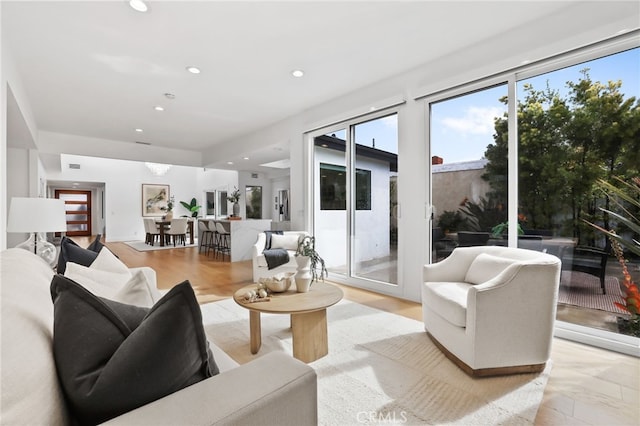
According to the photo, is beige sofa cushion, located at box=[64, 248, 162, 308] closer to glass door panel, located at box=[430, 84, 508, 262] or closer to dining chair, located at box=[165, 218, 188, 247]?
glass door panel, located at box=[430, 84, 508, 262]

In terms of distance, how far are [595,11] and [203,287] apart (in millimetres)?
4972

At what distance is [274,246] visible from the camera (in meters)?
4.61

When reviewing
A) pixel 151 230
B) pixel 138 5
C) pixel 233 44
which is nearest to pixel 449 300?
pixel 233 44

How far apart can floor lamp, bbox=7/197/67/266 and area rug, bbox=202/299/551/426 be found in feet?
5.30

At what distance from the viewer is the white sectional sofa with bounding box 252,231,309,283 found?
416cm

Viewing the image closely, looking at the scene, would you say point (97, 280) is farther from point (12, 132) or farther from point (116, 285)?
point (12, 132)

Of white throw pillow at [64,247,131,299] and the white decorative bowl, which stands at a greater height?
white throw pillow at [64,247,131,299]

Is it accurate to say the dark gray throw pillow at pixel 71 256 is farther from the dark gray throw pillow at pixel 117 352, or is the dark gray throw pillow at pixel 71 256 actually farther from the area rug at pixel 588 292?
the area rug at pixel 588 292

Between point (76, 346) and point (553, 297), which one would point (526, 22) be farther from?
point (76, 346)

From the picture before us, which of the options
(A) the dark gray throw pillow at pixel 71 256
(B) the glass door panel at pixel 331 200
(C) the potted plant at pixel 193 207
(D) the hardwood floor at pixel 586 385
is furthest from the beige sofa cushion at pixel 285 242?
(C) the potted plant at pixel 193 207

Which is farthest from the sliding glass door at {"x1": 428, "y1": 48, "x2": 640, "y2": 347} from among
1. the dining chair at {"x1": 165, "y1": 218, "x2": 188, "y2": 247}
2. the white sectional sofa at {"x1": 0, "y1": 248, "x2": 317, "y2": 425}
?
the dining chair at {"x1": 165, "y1": 218, "x2": 188, "y2": 247}

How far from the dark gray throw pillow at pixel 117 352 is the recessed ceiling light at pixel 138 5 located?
2.41m

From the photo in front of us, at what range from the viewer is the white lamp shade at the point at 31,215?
2539 millimetres

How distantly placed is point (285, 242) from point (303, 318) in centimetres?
247
